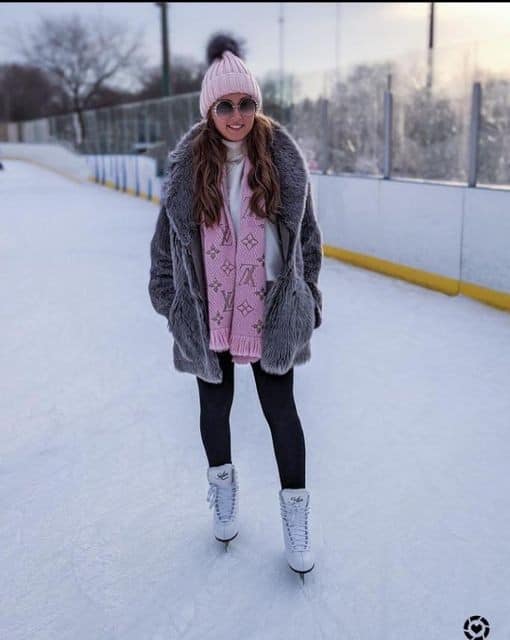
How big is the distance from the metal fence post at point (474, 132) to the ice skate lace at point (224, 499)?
388 cm

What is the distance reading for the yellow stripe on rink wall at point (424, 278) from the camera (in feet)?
15.7

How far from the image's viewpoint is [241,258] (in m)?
1.64

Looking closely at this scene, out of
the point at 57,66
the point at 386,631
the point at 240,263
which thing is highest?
the point at 57,66

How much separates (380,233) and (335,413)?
11.6 feet

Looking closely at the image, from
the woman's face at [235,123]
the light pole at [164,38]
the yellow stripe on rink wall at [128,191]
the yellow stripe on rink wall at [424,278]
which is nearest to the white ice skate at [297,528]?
the woman's face at [235,123]

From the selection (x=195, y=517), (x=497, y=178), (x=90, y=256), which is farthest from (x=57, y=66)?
(x=195, y=517)

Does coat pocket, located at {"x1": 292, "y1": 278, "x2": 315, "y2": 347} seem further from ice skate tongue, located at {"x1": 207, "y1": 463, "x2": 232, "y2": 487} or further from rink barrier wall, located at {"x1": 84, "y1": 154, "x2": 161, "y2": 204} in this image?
rink barrier wall, located at {"x1": 84, "y1": 154, "x2": 161, "y2": 204}

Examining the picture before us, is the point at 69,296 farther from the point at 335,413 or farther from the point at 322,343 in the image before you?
the point at 335,413

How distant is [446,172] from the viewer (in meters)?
5.88

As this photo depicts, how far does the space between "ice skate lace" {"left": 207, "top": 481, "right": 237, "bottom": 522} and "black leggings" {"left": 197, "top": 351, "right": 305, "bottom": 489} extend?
171 mm

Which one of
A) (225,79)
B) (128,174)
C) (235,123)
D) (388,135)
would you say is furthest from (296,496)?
(128,174)

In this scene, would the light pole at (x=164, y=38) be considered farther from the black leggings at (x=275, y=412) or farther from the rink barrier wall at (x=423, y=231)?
the black leggings at (x=275, y=412)

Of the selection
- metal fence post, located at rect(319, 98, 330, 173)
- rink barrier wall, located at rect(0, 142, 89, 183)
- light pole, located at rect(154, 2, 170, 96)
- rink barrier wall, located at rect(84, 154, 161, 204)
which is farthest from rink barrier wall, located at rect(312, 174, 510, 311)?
rink barrier wall, located at rect(0, 142, 89, 183)

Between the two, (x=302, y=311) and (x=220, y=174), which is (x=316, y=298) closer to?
(x=302, y=311)
